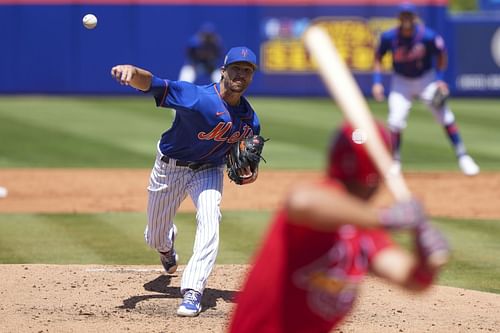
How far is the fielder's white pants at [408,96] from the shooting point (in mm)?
14428

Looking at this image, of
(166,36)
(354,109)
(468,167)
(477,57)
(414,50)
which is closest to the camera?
(354,109)

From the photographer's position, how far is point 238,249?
976 centimetres

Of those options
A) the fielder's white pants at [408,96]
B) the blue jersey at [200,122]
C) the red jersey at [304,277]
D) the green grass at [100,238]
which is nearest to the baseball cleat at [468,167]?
the fielder's white pants at [408,96]

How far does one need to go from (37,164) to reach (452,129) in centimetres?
595

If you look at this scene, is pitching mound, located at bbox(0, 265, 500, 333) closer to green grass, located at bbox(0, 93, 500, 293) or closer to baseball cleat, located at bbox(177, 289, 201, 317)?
baseball cleat, located at bbox(177, 289, 201, 317)

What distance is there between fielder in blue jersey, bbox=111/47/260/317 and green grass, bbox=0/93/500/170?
7.67 m

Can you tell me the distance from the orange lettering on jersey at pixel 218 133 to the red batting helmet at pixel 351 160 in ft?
11.4

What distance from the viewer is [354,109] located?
12.5ft

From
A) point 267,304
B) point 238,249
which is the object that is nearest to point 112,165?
point 238,249

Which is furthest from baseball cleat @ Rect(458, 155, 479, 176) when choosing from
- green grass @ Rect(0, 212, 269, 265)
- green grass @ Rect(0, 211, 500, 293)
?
green grass @ Rect(0, 212, 269, 265)

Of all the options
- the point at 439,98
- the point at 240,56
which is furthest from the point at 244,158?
the point at 439,98

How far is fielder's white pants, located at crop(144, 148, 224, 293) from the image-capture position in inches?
285

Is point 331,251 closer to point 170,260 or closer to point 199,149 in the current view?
point 199,149

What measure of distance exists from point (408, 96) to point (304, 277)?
10.9m
